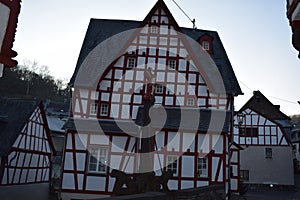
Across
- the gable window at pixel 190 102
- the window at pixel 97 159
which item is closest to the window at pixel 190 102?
the gable window at pixel 190 102

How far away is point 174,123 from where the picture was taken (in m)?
15.1

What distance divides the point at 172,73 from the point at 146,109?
27.3 ft

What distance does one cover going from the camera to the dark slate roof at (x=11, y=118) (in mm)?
13969

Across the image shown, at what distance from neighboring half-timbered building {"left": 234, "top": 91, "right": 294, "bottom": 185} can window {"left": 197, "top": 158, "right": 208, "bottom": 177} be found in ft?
40.0

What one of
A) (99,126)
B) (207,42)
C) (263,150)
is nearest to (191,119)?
(99,126)

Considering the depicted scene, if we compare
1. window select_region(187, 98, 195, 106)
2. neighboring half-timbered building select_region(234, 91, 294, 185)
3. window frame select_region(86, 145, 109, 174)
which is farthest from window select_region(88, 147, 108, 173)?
neighboring half-timbered building select_region(234, 91, 294, 185)

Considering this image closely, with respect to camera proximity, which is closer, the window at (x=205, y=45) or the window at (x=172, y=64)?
the window at (x=172, y=64)

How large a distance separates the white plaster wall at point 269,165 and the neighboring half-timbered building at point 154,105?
436 inches

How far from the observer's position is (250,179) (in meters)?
26.3

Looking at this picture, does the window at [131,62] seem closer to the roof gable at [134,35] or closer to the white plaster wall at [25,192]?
the roof gable at [134,35]

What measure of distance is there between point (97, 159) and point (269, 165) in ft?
55.4

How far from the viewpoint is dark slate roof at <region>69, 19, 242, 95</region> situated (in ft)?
57.4

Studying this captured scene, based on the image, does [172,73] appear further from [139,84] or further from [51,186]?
[51,186]

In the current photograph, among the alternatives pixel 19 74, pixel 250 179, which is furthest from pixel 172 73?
pixel 19 74
